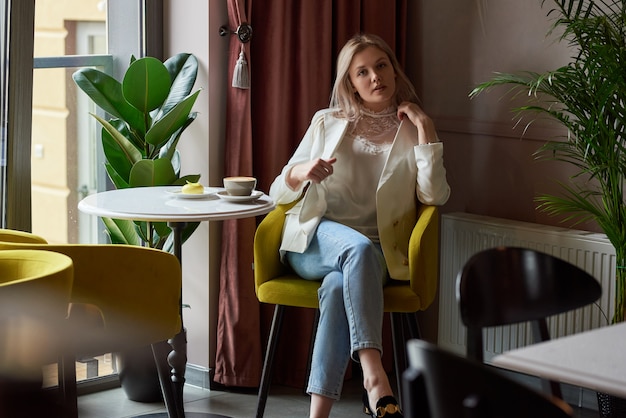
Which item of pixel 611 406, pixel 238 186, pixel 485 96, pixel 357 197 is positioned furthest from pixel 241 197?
pixel 611 406

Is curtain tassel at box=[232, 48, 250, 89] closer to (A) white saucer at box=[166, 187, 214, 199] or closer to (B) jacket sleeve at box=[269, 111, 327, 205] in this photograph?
(B) jacket sleeve at box=[269, 111, 327, 205]

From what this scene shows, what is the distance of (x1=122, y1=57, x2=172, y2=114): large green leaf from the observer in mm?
3395

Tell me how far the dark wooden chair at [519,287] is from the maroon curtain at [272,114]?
71.2 inches

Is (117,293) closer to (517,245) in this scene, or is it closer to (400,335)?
(400,335)

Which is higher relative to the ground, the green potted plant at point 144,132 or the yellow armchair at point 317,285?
the green potted plant at point 144,132

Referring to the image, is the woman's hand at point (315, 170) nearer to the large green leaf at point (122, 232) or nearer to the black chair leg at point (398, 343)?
the black chair leg at point (398, 343)

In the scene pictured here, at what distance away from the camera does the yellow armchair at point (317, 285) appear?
3229mm

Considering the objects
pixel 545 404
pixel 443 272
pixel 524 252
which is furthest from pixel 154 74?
pixel 545 404

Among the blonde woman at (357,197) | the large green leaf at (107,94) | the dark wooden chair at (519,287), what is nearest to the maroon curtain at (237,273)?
the blonde woman at (357,197)

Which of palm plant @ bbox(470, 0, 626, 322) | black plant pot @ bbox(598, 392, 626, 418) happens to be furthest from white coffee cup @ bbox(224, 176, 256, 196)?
black plant pot @ bbox(598, 392, 626, 418)

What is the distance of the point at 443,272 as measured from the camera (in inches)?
156

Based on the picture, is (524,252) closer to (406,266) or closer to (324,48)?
(406,266)

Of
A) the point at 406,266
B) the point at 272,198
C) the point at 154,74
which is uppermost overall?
the point at 154,74

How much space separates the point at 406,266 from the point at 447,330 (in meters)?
0.73
